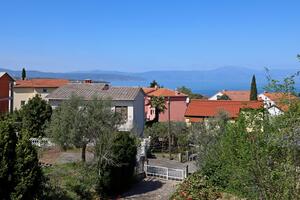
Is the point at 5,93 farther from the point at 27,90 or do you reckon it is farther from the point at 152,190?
the point at 152,190

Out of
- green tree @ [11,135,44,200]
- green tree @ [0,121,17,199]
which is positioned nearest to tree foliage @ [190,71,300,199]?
green tree @ [11,135,44,200]

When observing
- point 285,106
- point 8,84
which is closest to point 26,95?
point 8,84

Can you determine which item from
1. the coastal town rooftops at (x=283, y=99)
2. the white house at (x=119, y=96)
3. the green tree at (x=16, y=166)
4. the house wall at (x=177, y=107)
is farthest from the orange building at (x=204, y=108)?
the coastal town rooftops at (x=283, y=99)

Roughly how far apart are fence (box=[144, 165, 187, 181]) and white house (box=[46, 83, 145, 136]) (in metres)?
11.2

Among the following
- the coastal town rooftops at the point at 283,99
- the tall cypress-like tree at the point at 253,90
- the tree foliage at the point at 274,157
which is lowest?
the tree foliage at the point at 274,157

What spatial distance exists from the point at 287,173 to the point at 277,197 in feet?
1.30

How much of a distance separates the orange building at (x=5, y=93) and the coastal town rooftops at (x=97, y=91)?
9066mm

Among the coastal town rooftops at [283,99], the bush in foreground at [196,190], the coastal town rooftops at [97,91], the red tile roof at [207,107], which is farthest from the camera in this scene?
the red tile roof at [207,107]

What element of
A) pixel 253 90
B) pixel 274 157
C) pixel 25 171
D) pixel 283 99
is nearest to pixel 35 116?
pixel 25 171

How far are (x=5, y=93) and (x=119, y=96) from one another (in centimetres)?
1599

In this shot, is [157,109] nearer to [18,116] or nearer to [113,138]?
[18,116]

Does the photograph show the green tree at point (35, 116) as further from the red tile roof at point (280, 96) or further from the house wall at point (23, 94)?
the house wall at point (23, 94)

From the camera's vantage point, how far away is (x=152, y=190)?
82.1 feet

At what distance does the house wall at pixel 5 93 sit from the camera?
1993 inches
